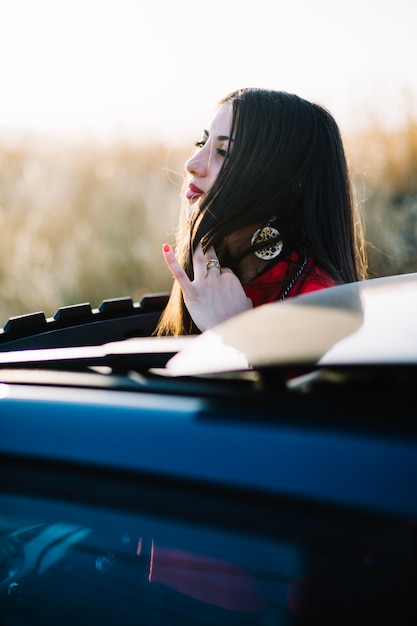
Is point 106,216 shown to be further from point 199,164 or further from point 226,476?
point 226,476

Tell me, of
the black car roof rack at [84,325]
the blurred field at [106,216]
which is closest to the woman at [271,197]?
the black car roof rack at [84,325]

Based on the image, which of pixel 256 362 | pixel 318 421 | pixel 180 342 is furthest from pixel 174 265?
pixel 318 421

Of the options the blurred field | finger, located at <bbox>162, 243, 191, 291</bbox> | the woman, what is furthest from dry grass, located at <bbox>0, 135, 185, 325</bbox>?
finger, located at <bbox>162, 243, 191, 291</bbox>

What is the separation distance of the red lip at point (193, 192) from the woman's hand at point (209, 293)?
0.31 meters

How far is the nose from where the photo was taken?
7.35 feet

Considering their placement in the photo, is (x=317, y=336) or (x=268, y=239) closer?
(x=317, y=336)

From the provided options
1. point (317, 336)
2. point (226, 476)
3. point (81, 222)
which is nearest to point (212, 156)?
point (317, 336)

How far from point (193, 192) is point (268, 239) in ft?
0.99

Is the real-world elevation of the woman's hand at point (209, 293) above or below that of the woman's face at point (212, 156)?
below

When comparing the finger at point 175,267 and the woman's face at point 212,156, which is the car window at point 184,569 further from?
the woman's face at point 212,156

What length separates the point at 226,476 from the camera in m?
0.98

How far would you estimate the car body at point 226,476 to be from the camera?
92 centimetres

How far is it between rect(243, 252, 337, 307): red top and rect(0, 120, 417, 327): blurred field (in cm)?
536

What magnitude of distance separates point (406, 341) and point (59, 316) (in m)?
1.73
